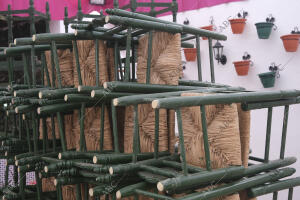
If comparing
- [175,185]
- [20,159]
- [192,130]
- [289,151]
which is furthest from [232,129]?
[289,151]

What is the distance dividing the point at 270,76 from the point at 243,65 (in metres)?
0.31

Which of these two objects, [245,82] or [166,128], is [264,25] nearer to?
[245,82]

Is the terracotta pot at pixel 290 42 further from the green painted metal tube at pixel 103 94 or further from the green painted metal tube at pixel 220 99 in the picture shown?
the green painted metal tube at pixel 103 94

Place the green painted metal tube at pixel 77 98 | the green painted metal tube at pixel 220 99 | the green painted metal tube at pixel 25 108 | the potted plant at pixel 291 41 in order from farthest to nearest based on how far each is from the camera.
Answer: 1. the potted plant at pixel 291 41
2. the green painted metal tube at pixel 25 108
3. the green painted metal tube at pixel 77 98
4. the green painted metal tube at pixel 220 99

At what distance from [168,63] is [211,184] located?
20.4 inches

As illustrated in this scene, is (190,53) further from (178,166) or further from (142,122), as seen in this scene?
(178,166)

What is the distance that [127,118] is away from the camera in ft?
4.78

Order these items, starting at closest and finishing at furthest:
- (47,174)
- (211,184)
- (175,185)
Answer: (175,185)
(211,184)
(47,174)

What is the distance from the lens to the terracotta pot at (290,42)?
286 centimetres

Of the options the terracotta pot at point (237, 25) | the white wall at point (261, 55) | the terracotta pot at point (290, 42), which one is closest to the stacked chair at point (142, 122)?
the terracotta pot at point (290, 42)

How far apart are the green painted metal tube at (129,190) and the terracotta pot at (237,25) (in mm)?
2419

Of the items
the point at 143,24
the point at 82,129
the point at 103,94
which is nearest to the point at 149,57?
the point at 143,24

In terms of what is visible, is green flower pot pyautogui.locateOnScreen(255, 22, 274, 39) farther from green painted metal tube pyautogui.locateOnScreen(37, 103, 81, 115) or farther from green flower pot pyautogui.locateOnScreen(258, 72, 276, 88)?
green painted metal tube pyautogui.locateOnScreen(37, 103, 81, 115)

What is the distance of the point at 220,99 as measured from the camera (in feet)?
3.44
